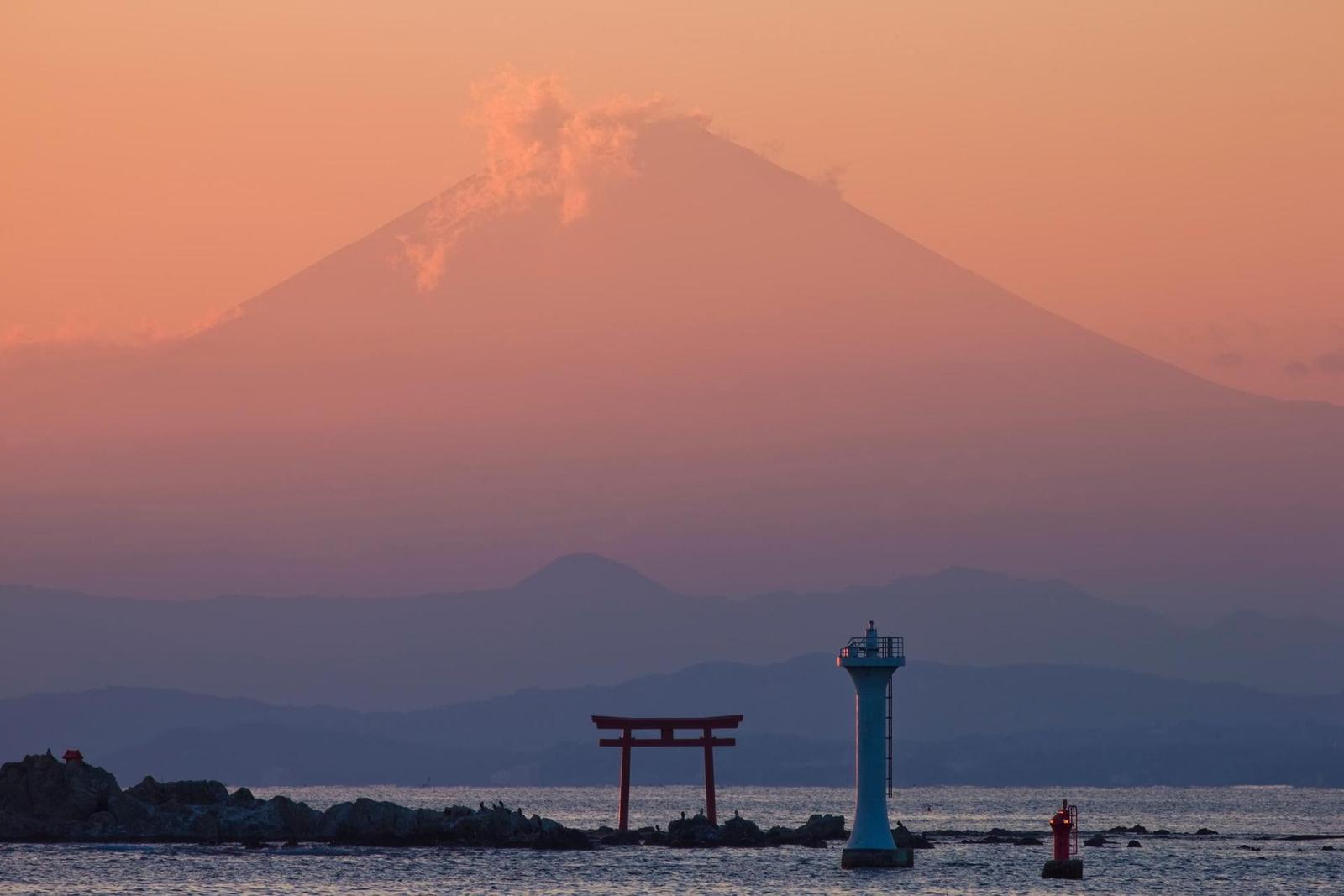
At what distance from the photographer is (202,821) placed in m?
106

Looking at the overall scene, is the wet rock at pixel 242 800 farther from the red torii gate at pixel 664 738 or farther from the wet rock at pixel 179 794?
the red torii gate at pixel 664 738

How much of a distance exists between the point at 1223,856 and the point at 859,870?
3064cm

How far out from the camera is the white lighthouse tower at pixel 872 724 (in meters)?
76.3

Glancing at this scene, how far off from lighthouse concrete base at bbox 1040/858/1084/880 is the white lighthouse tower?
991cm

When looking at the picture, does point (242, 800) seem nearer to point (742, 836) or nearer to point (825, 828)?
point (742, 836)

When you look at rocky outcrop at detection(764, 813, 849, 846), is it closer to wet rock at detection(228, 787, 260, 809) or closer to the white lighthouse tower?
wet rock at detection(228, 787, 260, 809)

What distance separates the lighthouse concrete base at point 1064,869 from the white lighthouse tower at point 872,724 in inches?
390

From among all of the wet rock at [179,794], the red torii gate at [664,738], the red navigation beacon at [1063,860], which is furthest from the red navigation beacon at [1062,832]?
the wet rock at [179,794]

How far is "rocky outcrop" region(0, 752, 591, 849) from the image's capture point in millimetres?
104812

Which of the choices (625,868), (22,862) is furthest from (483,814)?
(22,862)

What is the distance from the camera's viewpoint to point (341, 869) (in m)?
90.4

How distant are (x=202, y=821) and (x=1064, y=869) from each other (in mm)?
42816

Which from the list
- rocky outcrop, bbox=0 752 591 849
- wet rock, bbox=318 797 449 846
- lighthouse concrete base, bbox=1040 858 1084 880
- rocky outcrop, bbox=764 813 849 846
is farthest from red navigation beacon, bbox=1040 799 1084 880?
wet rock, bbox=318 797 449 846

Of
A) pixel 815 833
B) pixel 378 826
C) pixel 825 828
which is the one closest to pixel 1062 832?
pixel 825 828
